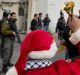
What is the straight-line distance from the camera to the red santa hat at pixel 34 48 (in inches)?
117

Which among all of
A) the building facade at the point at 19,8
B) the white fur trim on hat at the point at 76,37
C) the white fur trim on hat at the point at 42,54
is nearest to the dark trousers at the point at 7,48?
the white fur trim on hat at the point at 76,37

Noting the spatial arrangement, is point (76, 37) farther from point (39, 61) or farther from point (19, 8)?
point (19, 8)

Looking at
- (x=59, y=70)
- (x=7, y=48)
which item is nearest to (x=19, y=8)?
(x=7, y=48)

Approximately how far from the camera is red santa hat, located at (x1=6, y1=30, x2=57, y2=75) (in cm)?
298

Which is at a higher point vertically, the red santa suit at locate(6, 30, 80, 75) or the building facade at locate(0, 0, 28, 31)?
the red santa suit at locate(6, 30, 80, 75)

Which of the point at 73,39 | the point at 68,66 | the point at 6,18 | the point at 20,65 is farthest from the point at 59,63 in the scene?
the point at 6,18

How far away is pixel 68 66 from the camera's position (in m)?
2.99

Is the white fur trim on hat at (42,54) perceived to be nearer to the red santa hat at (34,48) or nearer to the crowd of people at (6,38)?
the red santa hat at (34,48)

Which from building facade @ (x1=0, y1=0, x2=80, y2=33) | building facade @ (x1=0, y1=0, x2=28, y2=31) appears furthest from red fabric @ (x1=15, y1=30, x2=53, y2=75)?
building facade @ (x1=0, y1=0, x2=28, y2=31)

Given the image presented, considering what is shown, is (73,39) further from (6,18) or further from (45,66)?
(6,18)

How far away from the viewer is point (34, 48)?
9.87 feet

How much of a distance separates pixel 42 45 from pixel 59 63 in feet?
0.63

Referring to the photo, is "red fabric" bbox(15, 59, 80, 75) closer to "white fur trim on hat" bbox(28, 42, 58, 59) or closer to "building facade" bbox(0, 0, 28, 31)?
"white fur trim on hat" bbox(28, 42, 58, 59)

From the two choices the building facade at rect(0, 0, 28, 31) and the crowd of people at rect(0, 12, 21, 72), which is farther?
the building facade at rect(0, 0, 28, 31)
